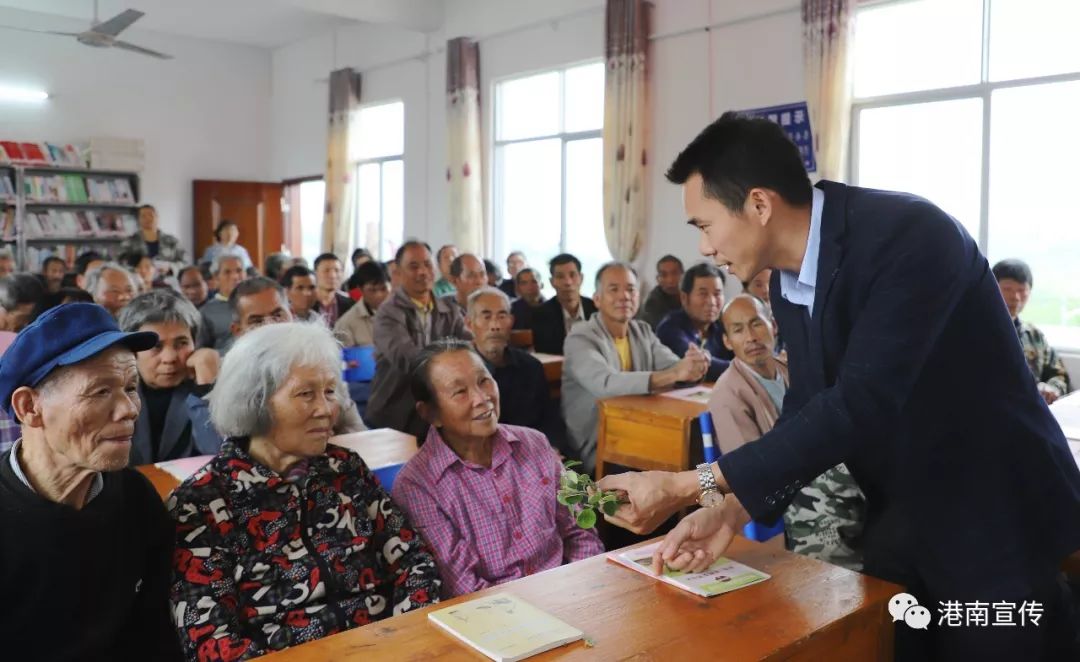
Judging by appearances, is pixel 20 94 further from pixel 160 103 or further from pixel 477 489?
pixel 477 489

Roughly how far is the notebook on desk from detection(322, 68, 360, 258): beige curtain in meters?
9.61

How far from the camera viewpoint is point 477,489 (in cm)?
226

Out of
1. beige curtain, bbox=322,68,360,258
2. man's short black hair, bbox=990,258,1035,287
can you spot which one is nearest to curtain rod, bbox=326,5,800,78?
beige curtain, bbox=322,68,360,258

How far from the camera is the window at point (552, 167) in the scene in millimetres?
8492

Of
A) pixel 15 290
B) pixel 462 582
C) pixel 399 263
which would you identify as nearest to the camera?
pixel 462 582

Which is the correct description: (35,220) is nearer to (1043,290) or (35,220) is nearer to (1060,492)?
(1043,290)

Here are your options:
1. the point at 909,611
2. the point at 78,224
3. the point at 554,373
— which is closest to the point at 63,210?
the point at 78,224

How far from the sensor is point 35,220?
998 cm

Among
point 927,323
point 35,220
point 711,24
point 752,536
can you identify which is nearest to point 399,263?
point 752,536

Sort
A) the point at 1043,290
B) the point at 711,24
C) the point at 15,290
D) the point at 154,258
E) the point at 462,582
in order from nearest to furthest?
1. the point at 462,582
2. the point at 15,290
3. the point at 1043,290
4. the point at 711,24
5. the point at 154,258

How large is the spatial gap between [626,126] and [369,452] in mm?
5528

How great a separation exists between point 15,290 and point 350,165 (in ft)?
23.6

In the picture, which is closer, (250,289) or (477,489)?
(477,489)

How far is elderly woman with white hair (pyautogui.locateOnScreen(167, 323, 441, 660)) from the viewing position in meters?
1.73
